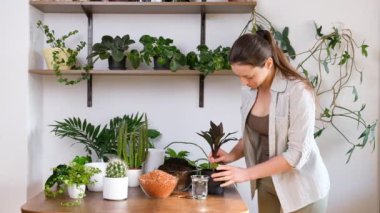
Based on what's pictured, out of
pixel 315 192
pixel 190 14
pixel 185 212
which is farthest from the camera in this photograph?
pixel 190 14

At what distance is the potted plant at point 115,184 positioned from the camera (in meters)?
2.13

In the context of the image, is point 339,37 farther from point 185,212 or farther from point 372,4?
point 185,212

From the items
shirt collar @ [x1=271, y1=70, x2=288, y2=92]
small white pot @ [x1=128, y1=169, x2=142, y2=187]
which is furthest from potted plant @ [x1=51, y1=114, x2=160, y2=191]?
shirt collar @ [x1=271, y1=70, x2=288, y2=92]

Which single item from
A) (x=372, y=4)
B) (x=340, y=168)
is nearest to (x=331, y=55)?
(x=372, y=4)

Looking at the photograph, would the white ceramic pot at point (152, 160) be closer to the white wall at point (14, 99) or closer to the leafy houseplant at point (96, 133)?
the leafy houseplant at point (96, 133)

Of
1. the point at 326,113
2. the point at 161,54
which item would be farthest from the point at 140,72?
the point at 326,113

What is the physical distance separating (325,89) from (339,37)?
331mm

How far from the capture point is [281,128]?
6.88 feet

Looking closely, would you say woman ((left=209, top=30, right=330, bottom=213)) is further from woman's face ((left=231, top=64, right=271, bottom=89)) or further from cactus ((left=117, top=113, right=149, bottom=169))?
cactus ((left=117, top=113, right=149, bottom=169))

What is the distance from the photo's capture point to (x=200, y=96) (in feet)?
10.4

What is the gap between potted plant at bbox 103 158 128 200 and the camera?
213 centimetres

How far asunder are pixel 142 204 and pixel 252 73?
720 mm

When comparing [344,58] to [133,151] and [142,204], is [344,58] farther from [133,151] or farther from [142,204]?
[142,204]

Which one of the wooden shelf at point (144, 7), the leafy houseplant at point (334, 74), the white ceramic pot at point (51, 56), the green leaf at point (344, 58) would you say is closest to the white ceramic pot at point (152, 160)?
the white ceramic pot at point (51, 56)
